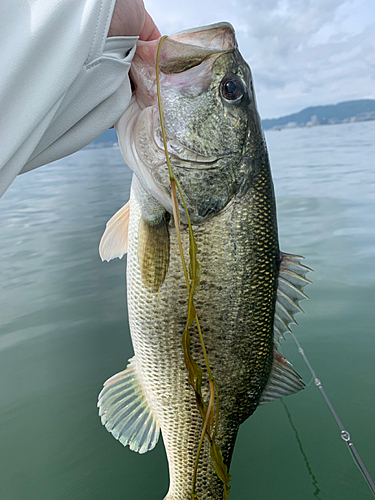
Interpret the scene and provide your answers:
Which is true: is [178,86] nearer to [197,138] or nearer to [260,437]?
[197,138]

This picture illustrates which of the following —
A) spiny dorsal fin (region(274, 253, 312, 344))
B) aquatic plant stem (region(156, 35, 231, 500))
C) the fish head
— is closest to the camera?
aquatic plant stem (region(156, 35, 231, 500))

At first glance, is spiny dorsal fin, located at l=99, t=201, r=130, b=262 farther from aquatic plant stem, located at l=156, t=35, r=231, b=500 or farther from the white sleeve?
the white sleeve

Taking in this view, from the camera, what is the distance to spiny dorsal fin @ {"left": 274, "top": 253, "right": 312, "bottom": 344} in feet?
5.65

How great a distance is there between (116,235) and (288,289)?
2.81 feet

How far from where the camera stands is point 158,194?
1.44 meters

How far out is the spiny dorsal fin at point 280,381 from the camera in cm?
182

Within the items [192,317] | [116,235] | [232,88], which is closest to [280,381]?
[192,317]

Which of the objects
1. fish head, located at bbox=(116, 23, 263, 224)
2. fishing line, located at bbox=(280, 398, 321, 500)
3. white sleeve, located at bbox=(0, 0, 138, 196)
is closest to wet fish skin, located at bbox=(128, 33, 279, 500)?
fish head, located at bbox=(116, 23, 263, 224)

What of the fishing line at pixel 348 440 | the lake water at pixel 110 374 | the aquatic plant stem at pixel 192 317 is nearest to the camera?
the aquatic plant stem at pixel 192 317

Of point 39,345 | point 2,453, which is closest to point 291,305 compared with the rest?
point 2,453

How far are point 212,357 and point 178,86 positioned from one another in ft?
3.55

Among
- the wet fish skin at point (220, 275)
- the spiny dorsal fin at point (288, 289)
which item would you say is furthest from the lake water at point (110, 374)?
the spiny dorsal fin at point (288, 289)

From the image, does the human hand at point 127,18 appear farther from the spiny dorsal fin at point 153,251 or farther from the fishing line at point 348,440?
the fishing line at point 348,440

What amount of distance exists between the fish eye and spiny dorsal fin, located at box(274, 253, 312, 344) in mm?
699
